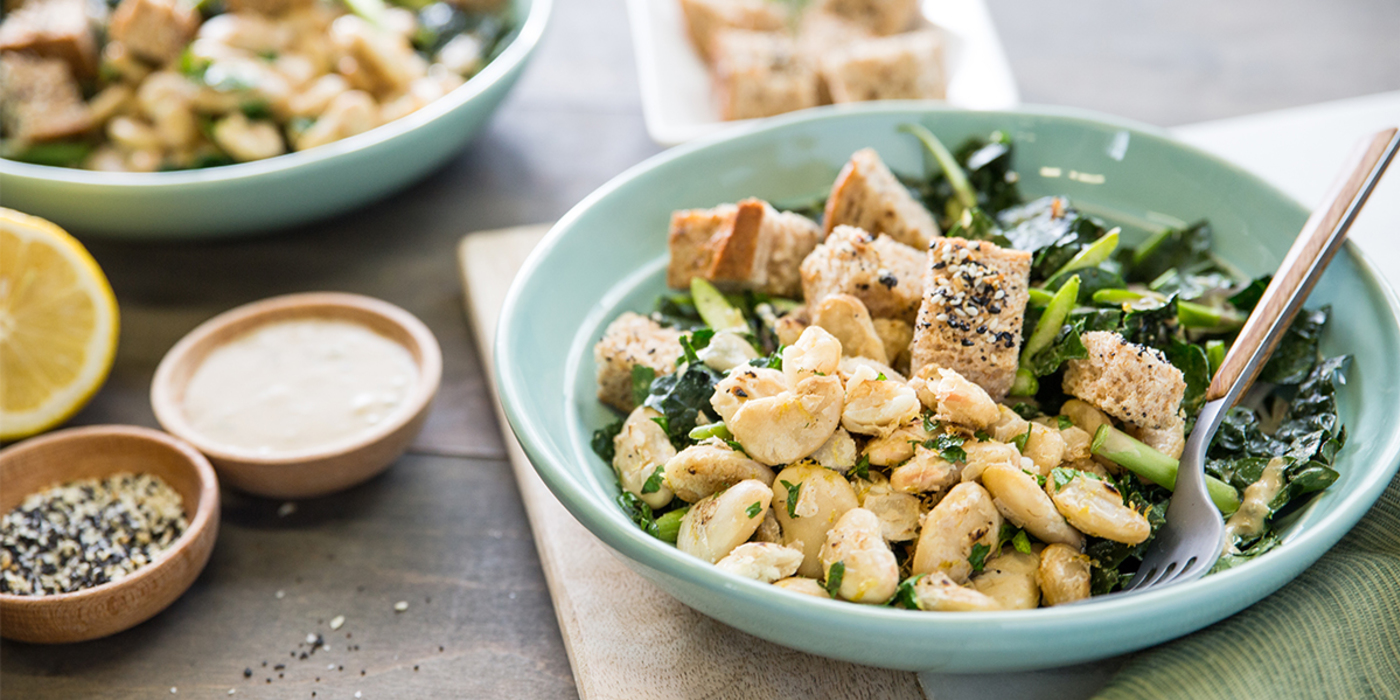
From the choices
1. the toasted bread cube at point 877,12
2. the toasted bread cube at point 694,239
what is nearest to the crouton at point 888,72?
the toasted bread cube at point 877,12

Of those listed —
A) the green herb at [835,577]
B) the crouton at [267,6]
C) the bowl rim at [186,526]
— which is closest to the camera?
the green herb at [835,577]

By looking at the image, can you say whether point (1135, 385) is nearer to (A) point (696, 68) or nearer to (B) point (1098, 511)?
(B) point (1098, 511)

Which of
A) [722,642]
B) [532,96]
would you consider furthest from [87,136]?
[722,642]

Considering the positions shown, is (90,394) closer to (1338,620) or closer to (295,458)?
(295,458)

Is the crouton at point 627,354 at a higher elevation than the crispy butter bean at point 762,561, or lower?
lower

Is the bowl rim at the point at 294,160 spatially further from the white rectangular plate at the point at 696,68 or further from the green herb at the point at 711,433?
the green herb at the point at 711,433

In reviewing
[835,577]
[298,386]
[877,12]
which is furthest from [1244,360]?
[877,12]
